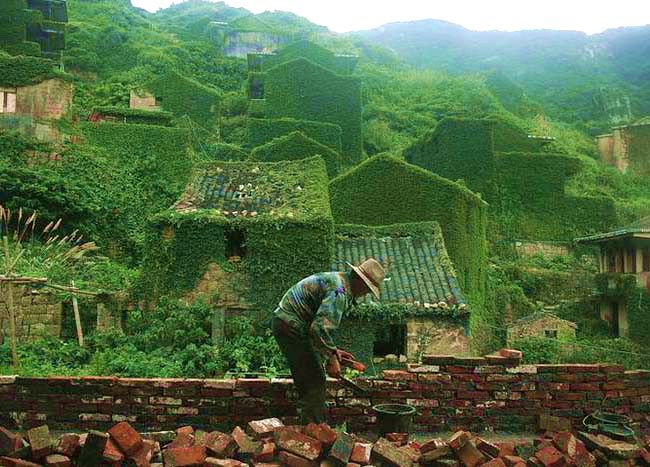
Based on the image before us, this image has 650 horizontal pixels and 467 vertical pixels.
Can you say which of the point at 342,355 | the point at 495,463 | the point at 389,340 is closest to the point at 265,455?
the point at 342,355

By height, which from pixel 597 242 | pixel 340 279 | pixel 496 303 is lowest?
pixel 496 303

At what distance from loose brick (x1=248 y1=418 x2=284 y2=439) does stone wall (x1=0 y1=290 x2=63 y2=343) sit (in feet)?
33.0

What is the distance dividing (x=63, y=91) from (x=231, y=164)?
16.6 meters

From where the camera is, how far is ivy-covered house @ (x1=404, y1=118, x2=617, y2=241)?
38.3 meters

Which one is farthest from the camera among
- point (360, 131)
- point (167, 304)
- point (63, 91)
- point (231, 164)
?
point (360, 131)

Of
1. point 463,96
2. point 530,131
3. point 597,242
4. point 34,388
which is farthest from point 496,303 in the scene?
point 463,96

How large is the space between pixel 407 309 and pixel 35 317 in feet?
28.4

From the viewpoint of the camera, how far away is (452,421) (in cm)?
755

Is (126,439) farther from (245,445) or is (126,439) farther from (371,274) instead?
(371,274)

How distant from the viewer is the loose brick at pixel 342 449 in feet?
18.7

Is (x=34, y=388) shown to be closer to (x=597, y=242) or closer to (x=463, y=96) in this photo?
(x=597, y=242)

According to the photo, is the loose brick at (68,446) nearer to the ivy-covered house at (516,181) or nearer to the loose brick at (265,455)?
the loose brick at (265,455)

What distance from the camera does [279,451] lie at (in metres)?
5.91

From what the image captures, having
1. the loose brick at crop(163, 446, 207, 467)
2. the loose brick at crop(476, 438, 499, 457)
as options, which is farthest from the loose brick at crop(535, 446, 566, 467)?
the loose brick at crop(163, 446, 207, 467)
